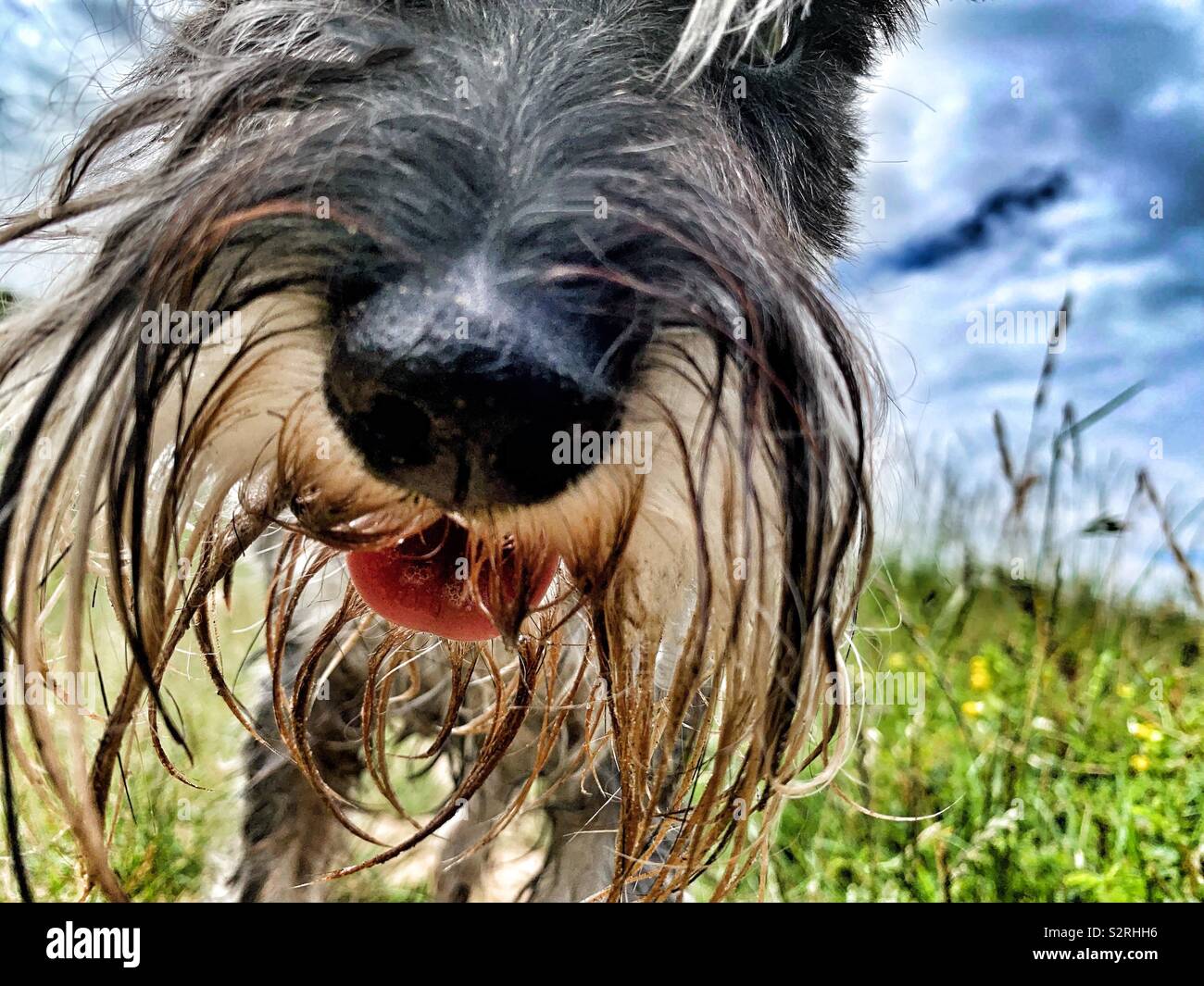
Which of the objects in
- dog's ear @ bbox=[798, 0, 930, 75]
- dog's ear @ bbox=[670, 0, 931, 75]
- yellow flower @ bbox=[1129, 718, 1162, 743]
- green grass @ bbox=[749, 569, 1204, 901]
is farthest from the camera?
yellow flower @ bbox=[1129, 718, 1162, 743]

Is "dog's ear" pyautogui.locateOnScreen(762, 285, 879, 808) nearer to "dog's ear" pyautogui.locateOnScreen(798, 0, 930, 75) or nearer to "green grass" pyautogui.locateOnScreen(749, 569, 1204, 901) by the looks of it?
"green grass" pyautogui.locateOnScreen(749, 569, 1204, 901)

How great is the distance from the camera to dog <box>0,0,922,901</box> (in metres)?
1.59

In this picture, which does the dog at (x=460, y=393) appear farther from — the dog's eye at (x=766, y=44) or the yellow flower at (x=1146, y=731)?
the yellow flower at (x=1146, y=731)

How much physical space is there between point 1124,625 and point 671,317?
3130mm

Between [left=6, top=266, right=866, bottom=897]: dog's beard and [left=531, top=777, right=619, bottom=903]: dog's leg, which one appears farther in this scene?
[left=531, top=777, right=619, bottom=903]: dog's leg

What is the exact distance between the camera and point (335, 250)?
5.22 feet

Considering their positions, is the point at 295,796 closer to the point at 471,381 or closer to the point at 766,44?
the point at 471,381

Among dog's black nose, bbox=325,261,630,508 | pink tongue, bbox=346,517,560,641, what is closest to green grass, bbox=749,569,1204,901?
pink tongue, bbox=346,517,560,641

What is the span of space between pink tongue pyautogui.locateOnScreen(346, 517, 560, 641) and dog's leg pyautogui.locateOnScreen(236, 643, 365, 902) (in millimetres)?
1278

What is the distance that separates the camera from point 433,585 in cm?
199

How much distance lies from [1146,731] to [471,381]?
112 inches

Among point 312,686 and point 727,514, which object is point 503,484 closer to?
point 727,514

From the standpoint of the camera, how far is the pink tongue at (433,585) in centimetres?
194
